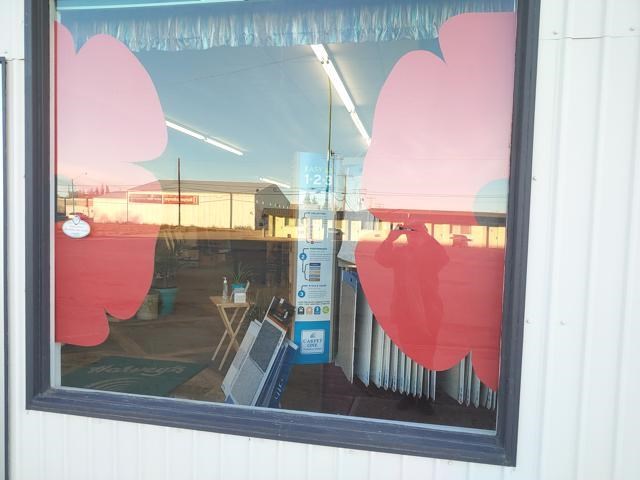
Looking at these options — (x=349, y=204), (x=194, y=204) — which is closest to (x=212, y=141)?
(x=194, y=204)

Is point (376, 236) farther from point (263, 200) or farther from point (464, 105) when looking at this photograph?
point (263, 200)

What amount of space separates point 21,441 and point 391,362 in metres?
1.75

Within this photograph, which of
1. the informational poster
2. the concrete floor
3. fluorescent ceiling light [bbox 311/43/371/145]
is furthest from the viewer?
the informational poster

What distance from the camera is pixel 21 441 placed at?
1770 millimetres

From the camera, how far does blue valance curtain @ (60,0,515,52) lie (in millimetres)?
1794

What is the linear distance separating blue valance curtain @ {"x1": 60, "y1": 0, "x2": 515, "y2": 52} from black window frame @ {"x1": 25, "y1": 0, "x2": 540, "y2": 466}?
287mm

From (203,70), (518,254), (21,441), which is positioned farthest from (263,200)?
(518,254)

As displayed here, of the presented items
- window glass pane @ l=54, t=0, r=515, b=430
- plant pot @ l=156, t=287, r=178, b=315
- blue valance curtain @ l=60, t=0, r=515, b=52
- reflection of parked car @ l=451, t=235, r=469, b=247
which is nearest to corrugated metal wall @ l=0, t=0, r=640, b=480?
window glass pane @ l=54, t=0, r=515, b=430

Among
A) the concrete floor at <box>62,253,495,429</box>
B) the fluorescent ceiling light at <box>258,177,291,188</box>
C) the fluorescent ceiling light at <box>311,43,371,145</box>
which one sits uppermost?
the fluorescent ceiling light at <box>311,43,371,145</box>

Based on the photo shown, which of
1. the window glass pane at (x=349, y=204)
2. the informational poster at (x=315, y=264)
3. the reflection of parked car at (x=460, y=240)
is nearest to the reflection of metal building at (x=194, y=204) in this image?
the window glass pane at (x=349, y=204)

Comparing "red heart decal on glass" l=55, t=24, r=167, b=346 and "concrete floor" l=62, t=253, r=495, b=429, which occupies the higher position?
"red heart decal on glass" l=55, t=24, r=167, b=346

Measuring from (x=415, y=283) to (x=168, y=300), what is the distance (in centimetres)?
390

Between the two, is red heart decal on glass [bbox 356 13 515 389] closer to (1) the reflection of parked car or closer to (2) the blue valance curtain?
(1) the reflection of parked car

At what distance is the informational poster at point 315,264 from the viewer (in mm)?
2865
